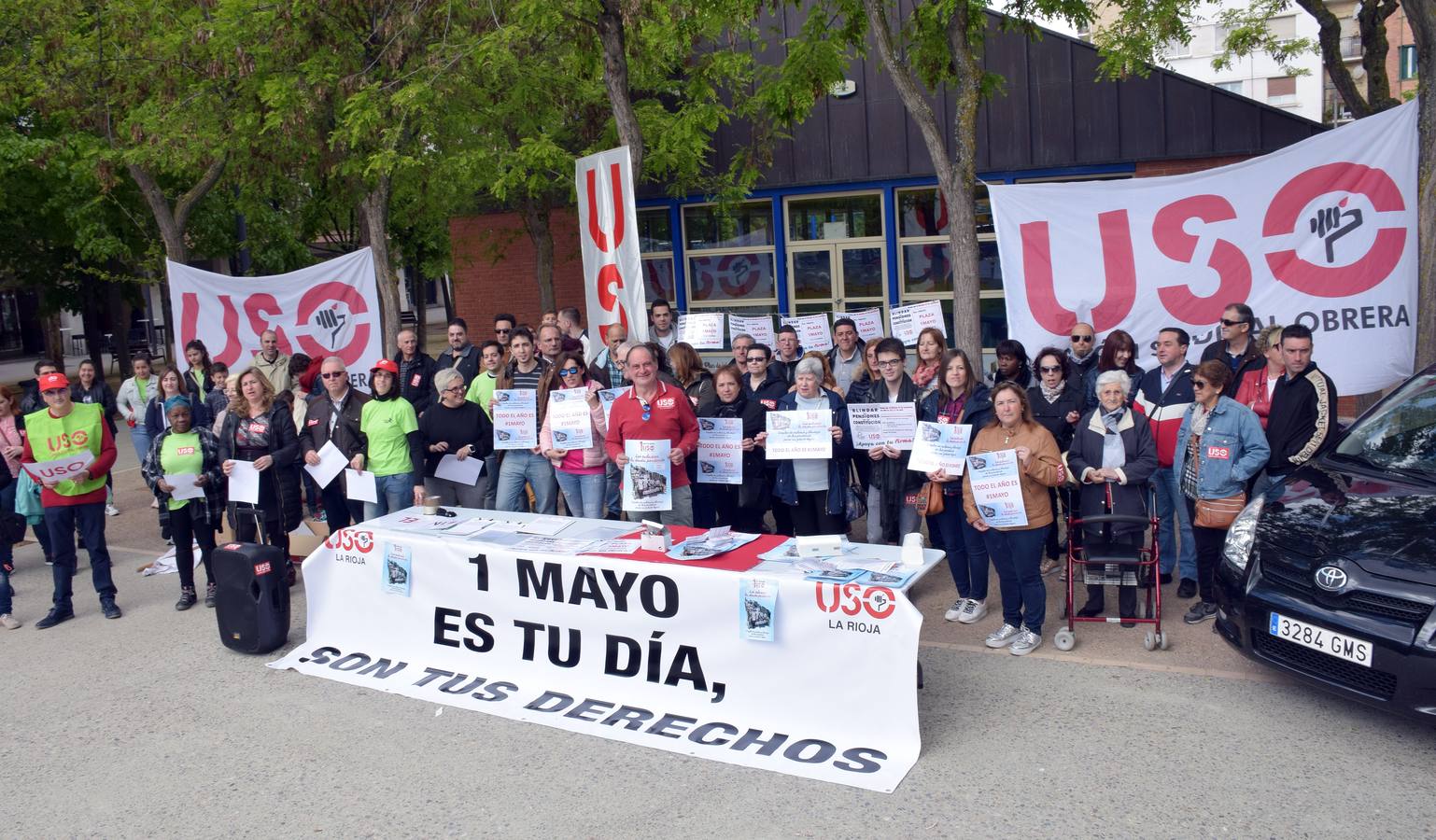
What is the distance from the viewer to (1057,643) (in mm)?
7008

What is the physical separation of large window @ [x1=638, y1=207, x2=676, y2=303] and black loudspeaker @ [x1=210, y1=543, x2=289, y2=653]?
11.0m

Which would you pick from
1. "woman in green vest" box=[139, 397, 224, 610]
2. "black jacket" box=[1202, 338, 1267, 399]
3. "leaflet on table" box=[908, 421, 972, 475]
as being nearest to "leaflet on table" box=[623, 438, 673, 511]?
"leaflet on table" box=[908, 421, 972, 475]

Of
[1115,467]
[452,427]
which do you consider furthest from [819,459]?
[452,427]

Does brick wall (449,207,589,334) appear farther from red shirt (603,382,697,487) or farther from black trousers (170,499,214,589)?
red shirt (603,382,697,487)

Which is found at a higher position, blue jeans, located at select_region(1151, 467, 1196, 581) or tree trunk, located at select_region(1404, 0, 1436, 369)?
tree trunk, located at select_region(1404, 0, 1436, 369)

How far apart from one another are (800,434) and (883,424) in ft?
1.94

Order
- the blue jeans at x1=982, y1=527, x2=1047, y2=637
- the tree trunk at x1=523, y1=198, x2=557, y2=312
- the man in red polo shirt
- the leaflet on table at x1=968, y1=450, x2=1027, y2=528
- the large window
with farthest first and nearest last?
the large window, the tree trunk at x1=523, y1=198, x2=557, y2=312, the man in red polo shirt, the blue jeans at x1=982, y1=527, x2=1047, y2=637, the leaflet on table at x1=968, y1=450, x2=1027, y2=528

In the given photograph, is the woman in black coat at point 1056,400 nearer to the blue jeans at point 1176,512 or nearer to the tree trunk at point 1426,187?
the blue jeans at point 1176,512

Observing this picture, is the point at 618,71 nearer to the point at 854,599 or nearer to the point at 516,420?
the point at 516,420

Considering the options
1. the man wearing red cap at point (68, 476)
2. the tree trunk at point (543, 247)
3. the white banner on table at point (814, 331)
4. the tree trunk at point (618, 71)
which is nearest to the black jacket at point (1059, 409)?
the white banner on table at point (814, 331)

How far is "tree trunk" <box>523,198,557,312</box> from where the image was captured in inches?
672

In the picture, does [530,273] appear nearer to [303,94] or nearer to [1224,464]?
[303,94]

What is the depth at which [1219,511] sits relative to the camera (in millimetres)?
7074

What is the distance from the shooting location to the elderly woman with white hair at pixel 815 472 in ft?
27.3
